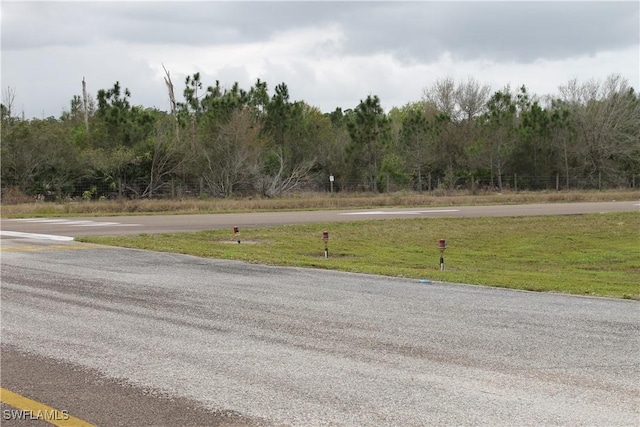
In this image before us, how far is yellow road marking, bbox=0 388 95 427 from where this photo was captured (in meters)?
5.27

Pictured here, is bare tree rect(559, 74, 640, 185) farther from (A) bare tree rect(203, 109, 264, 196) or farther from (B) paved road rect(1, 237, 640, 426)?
(B) paved road rect(1, 237, 640, 426)

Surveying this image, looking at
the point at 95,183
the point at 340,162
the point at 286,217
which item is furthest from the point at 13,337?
the point at 340,162

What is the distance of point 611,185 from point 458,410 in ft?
→ 215

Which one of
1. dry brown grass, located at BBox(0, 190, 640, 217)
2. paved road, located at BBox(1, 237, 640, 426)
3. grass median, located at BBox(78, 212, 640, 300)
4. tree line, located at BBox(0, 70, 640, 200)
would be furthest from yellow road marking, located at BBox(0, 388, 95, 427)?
tree line, located at BBox(0, 70, 640, 200)

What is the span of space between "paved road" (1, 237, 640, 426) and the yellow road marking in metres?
0.10

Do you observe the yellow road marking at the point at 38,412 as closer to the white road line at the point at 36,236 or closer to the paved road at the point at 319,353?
the paved road at the point at 319,353

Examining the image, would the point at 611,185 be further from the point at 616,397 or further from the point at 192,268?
the point at 616,397

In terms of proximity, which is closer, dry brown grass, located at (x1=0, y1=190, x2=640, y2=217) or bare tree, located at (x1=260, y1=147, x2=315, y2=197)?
dry brown grass, located at (x1=0, y1=190, x2=640, y2=217)

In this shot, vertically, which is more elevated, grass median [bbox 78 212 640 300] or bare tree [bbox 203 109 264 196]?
bare tree [bbox 203 109 264 196]

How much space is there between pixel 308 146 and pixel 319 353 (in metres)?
52.1

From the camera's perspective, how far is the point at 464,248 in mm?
23203

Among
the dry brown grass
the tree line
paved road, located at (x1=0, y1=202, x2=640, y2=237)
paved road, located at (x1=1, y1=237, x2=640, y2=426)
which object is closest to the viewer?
paved road, located at (x1=1, y1=237, x2=640, y2=426)

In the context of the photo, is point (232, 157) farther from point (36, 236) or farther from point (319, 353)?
point (319, 353)

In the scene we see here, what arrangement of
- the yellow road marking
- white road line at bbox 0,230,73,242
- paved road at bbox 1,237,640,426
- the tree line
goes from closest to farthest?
the yellow road marking < paved road at bbox 1,237,640,426 < white road line at bbox 0,230,73,242 < the tree line
